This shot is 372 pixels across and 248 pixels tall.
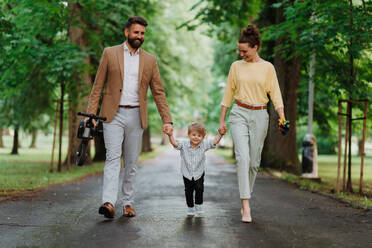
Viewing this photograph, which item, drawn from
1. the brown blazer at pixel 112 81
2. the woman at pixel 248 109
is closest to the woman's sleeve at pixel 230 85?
the woman at pixel 248 109

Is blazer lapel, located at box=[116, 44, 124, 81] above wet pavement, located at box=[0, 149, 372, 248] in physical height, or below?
above

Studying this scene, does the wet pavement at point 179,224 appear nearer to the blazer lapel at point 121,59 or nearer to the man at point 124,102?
the man at point 124,102

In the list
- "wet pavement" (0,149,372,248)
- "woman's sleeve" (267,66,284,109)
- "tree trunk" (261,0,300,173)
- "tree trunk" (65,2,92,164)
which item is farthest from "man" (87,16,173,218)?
"tree trunk" (261,0,300,173)

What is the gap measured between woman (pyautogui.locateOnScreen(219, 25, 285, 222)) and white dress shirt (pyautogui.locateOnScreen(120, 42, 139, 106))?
3.77 ft

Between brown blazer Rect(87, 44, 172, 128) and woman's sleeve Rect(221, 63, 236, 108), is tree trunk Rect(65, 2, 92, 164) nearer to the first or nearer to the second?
brown blazer Rect(87, 44, 172, 128)

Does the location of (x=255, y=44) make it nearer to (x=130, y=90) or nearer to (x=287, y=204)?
(x=130, y=90)

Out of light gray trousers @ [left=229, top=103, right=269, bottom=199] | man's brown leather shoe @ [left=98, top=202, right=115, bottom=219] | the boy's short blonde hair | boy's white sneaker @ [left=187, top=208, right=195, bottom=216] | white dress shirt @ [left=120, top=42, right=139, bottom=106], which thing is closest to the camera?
man's brown leather shoe @ [left=98, top=202, right=115, bottom=219]

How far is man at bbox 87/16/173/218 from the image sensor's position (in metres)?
5.89

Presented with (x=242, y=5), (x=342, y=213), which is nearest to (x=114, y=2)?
(x=242, y=5)

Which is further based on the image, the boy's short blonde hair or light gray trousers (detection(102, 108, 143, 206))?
the boy's short blonde hair

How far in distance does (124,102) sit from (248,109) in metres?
1.52

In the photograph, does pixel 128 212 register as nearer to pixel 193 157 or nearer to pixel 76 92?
pixel 193 157

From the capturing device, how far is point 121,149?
611 cm

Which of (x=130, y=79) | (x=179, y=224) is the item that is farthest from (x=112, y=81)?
(x=179, y=224)
